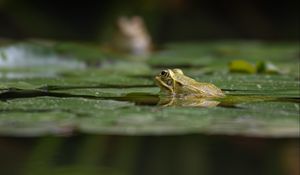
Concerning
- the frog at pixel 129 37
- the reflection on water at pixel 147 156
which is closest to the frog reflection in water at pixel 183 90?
the reflection on water at pixel 147 156

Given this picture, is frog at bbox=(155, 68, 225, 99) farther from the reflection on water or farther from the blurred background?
the blurred background

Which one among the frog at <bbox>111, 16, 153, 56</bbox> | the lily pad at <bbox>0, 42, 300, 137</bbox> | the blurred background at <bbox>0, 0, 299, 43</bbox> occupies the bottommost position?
the lily pad at <bbox>0, 42, 300, 137</bbox>

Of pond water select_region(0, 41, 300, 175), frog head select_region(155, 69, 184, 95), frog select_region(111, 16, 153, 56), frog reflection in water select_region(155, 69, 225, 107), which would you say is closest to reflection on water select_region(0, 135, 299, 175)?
pond water select_region(0, 41, 300, 175)

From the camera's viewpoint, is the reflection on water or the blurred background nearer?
the reflection on water

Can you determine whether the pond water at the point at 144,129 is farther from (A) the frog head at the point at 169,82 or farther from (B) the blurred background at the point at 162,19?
(B) the blurred background at the point at 162,19

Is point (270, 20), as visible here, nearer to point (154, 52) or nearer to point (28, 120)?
point (154, 52)

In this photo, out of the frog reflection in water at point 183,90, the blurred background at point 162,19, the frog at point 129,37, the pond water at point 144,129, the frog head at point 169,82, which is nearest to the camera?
the pond water at point 144,129

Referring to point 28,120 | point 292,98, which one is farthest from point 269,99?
point 28,120
